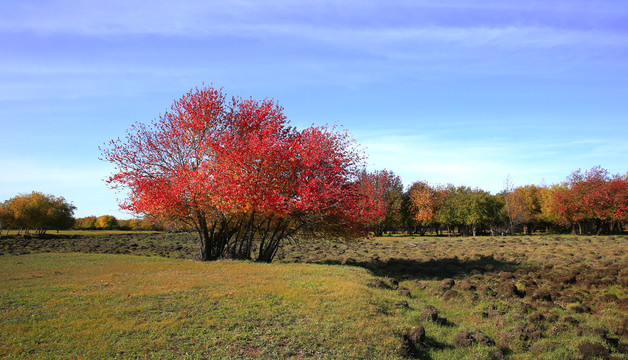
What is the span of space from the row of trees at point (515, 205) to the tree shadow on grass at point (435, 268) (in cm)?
2934

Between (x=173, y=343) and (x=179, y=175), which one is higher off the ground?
(x=179, y=175)

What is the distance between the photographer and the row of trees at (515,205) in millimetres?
62281

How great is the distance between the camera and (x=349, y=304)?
12.3 metres

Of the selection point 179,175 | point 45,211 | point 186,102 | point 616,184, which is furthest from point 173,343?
point 45,211

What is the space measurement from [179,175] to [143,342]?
15255mm

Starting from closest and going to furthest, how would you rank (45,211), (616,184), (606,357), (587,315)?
(606,357) < (587,315) < (616,184) < (45,211)

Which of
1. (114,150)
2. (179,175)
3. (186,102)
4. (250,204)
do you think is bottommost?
(250,204)

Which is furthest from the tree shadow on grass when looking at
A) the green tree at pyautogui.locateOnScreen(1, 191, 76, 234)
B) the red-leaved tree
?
the green tree at pyautogui.locateOnScreen(1, 191, 76, 234)

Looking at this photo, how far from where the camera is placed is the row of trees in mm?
62281

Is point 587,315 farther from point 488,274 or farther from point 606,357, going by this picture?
point 488,274

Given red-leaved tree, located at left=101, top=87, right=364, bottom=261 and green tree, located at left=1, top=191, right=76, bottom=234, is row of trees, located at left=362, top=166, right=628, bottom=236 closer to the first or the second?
red-leaved tree, located at left=101, top=87, right=364, bottom=261

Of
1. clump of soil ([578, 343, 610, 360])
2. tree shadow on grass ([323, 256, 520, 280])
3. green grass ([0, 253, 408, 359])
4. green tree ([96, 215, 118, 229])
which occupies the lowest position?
clump of soil ([578, 343, 610, 360])

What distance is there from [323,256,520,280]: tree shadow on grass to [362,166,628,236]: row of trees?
29.3 meters

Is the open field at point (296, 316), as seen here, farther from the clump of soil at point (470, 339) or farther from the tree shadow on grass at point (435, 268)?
the tree shadow on grass at point (435, 268)
